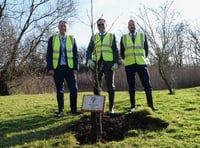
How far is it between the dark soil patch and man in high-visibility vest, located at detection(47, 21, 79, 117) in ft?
3.22

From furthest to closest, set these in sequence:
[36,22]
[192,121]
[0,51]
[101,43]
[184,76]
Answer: [184,76] → [36,22] → [0,51] → [101,43] → [192,121]

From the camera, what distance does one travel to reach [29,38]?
87.7ft

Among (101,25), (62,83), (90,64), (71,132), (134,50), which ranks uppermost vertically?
(101,25)

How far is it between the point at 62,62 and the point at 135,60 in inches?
62.0

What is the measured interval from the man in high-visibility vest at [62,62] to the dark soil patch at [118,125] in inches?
38.7

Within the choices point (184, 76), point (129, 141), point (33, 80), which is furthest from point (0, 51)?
point (129, 141)

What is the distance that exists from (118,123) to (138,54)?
1.87 meters

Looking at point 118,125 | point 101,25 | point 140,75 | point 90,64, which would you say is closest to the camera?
point 118,125

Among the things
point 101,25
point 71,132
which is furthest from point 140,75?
point 71,132

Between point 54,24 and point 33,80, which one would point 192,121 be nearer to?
point 33,80

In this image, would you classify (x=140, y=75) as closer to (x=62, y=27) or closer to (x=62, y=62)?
(x=62, y=62)

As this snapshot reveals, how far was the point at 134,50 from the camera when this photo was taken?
754 centimetres

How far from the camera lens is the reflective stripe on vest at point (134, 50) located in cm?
746

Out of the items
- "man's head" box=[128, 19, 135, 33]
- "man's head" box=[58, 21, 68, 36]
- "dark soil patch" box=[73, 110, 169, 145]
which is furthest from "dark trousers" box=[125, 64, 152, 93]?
"man's head" box=[58, 21, 68, 36]
